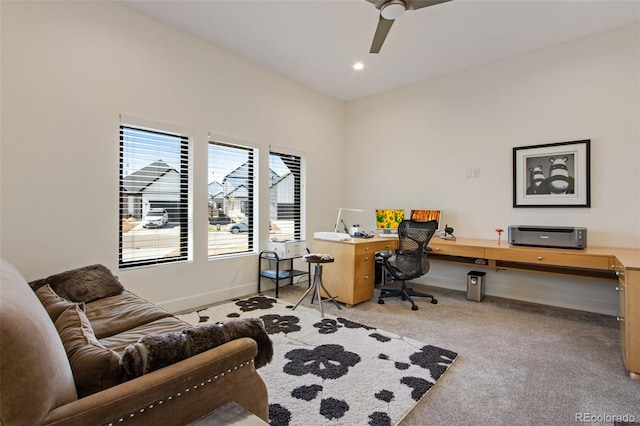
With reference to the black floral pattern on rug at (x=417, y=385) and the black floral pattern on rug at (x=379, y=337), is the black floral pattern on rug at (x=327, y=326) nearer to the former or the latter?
the black floral pattern on rug at (x=379, y=337)

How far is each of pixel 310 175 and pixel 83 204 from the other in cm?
301

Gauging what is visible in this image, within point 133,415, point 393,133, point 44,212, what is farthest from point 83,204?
point 393,133

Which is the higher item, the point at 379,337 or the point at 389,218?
the point at 389,218

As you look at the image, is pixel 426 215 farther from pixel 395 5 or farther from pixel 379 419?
pixel 379 419

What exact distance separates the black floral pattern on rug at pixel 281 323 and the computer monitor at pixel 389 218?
7.01ft

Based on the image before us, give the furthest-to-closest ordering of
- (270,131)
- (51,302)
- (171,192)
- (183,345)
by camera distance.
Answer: (270,131) < (171,192) < (51,302) < (183,345)

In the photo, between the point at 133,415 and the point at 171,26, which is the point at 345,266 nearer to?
the point at 133,415

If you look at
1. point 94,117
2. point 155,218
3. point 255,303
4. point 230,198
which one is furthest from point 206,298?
point 94,117

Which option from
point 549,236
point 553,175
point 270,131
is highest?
point 270,131

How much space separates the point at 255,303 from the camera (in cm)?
370

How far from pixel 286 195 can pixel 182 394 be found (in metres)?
3.73

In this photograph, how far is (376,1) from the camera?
7.98ft

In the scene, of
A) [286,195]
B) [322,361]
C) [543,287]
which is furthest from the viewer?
[286,195]

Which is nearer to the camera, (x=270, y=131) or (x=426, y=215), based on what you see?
(x=270, y=131)
